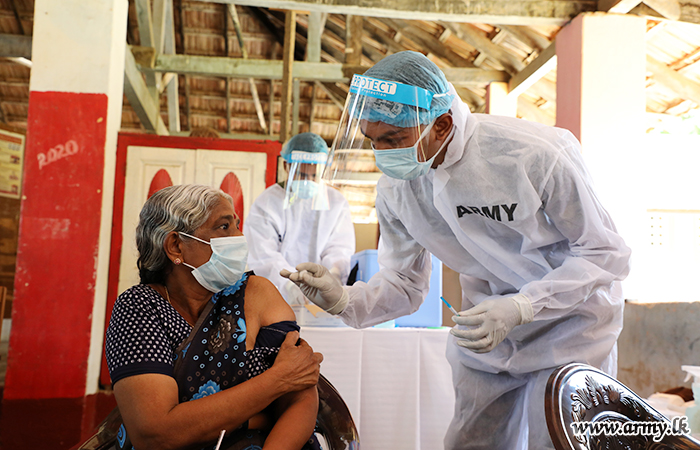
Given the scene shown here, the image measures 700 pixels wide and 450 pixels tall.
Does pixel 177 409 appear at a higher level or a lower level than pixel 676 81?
lower

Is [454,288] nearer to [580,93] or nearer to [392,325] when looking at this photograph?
[580,93]

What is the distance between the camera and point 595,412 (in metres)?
0.94

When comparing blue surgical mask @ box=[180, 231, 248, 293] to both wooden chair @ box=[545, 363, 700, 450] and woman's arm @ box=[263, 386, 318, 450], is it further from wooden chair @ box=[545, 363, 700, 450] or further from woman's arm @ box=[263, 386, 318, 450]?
wooden chair @ box=[545, 363, 700, 450]

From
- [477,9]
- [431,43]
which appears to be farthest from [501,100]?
[477,9]

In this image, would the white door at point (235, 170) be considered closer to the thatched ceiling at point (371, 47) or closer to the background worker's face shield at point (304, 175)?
the thatched ceiling at point (371, 47)

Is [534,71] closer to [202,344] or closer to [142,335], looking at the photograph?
[202,344]

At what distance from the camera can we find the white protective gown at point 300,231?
9.77 feet

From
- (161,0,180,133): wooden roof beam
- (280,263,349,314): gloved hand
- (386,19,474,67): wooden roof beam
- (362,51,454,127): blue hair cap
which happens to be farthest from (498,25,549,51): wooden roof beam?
(280,263,349,314): gloved hand

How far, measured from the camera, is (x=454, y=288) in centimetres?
434

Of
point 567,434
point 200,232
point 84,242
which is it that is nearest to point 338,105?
point 84,242

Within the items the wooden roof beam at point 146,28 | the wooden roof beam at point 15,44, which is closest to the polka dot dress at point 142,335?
the wooden roof beam at point 146,28

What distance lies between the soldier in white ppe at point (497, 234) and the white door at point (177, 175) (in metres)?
2.79

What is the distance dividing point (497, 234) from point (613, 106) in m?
3.14

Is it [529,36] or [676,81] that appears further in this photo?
[529,36]
